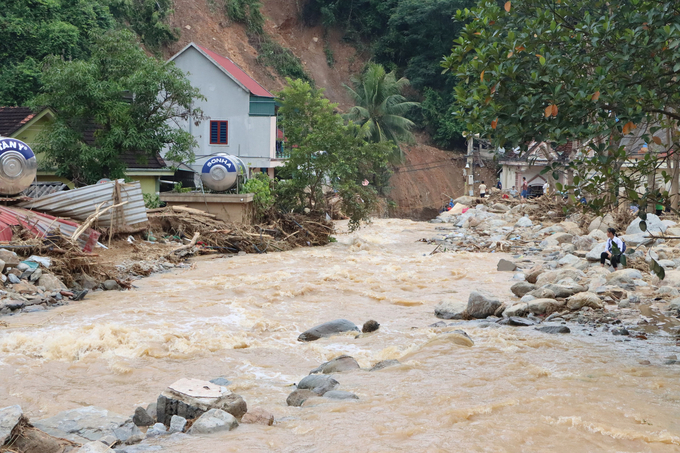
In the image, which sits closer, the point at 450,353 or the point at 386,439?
the point at 386,439

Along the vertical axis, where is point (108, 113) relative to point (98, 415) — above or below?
above

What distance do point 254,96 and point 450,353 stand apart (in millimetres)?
24425

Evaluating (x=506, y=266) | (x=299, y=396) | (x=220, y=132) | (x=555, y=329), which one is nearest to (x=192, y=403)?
(x=299, y=396)

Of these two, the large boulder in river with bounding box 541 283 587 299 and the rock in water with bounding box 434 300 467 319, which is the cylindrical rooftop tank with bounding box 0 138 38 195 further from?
the large boulder in river with bounding box 541 283 587 299

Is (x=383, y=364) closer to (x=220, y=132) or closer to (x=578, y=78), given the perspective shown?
(x=578, y=78)

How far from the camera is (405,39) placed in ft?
169

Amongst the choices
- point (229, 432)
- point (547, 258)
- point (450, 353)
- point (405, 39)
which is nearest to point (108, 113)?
point (547, 258)

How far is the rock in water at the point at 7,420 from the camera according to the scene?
15.9 ft

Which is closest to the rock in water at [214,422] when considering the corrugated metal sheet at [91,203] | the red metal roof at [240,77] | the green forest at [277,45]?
the corrugated metal sheet at [91,203]

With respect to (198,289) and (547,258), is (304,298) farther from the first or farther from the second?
(547,258)

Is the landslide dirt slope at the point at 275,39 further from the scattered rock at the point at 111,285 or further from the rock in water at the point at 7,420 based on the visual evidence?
the rock in water at the point at 7,420

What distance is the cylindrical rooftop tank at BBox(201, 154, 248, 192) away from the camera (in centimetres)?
2119

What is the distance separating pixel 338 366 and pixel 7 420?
3782mm

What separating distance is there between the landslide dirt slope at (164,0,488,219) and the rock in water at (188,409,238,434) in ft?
128
